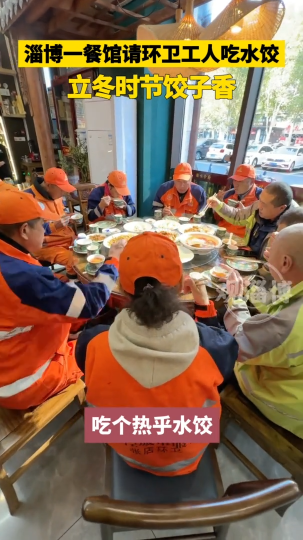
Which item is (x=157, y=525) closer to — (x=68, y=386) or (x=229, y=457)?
(x=68, y=386)

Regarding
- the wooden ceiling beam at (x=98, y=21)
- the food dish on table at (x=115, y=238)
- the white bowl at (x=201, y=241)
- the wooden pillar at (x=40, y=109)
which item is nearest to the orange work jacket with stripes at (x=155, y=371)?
the white bowl at (x=201, y=241)

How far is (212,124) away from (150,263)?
4136 millimetres

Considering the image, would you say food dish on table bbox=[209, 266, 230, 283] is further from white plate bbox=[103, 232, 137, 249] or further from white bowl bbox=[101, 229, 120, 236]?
white bowl bbox=[101, 229, 120, 236]

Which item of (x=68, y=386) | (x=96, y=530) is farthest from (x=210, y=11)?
(x=96, y=530)

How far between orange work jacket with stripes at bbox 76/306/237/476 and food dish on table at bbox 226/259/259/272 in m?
0.99

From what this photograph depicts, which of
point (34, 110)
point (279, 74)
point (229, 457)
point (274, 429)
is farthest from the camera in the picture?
point (34, 110)

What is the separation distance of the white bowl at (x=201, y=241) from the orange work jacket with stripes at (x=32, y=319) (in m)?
0.82

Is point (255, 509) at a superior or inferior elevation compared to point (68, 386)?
superior

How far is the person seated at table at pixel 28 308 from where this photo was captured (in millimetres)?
992

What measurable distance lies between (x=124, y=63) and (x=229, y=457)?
343cm

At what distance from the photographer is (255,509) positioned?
579 mm

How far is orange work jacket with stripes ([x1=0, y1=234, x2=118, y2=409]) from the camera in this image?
99cm

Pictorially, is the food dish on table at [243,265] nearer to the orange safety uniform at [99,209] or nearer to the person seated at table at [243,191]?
the person seated at table at [243,191]

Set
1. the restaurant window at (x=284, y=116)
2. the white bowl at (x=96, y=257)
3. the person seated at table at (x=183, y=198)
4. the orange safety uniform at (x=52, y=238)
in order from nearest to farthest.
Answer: the white bowl at (x=96, y=257) < the orange safety uniform at (x=52, y=238) < the restaurant window at (x=284, y=116) < the person seated at table at (x=183, y=198)
